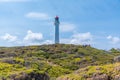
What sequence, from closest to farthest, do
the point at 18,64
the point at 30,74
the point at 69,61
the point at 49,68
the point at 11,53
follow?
the point at 30,74
the point at 18,64
the point at 49,68
the point at 69,61
the point at 11,53

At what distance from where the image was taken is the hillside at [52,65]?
77.5m

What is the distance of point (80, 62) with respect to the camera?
16725 centimetres

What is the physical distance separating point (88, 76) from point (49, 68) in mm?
76990

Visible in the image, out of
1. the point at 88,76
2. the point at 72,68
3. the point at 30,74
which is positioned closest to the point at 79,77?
the point at 88,76

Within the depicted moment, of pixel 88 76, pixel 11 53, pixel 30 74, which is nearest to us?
pixel 88 76

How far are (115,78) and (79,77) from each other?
323 inches

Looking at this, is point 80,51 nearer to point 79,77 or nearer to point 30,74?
point 30,74

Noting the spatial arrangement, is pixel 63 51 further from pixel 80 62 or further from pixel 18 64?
pixel 18 64

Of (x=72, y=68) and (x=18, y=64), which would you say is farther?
(x=72, y=68)

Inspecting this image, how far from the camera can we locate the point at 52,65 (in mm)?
157000

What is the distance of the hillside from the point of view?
7750 centimetres

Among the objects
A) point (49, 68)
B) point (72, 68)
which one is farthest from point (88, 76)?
point (72, 68)

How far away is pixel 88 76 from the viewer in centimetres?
7238

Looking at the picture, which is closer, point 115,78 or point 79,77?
point 115,78
